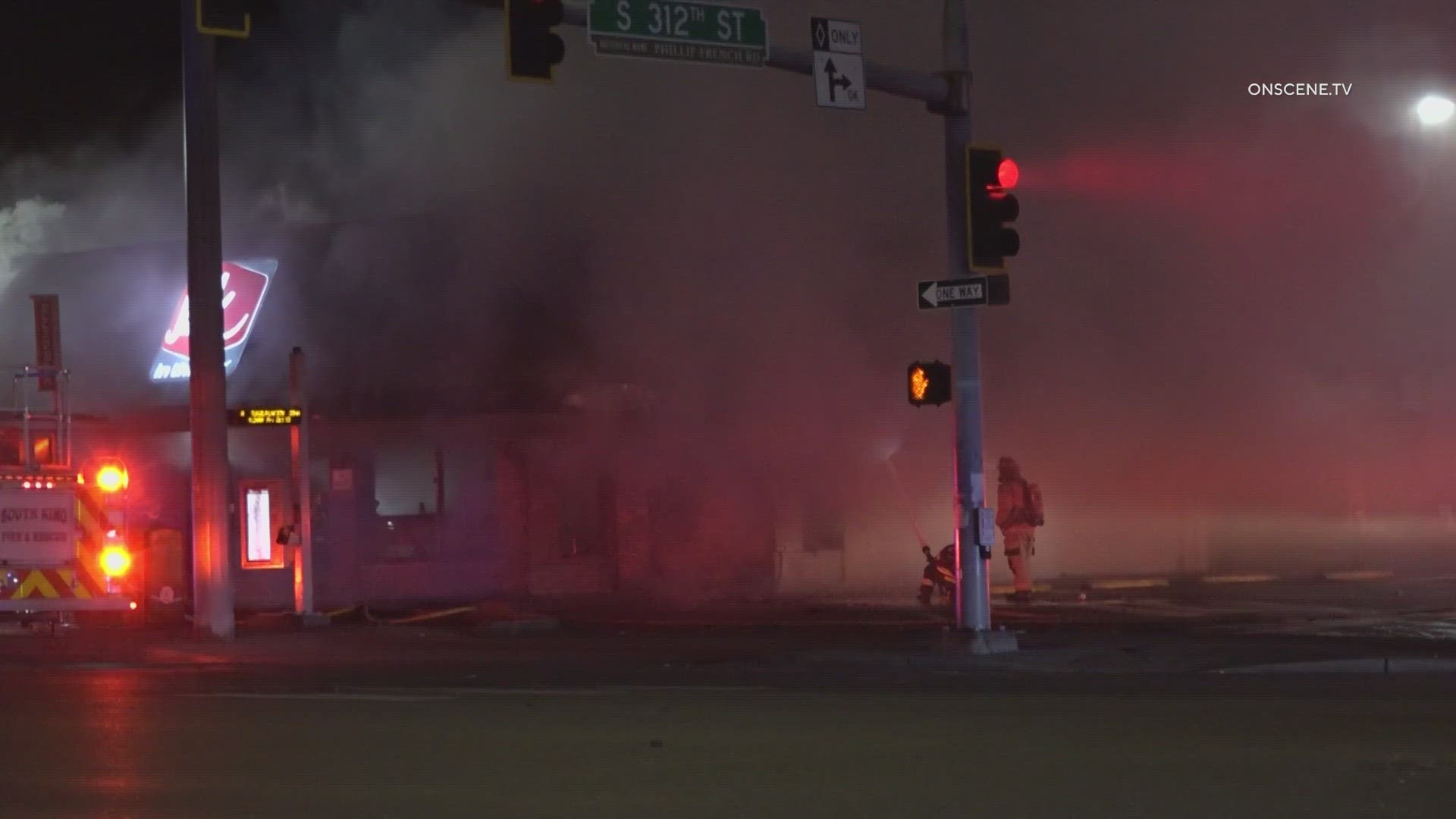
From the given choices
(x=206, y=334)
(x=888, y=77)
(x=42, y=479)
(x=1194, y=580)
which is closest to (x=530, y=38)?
(x=888, y=77)

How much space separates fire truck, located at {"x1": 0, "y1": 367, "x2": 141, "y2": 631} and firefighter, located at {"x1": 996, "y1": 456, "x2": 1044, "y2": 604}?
8.39m

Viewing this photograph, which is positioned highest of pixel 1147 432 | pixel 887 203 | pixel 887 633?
pixel 887 203

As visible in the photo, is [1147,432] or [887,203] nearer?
[887,203]

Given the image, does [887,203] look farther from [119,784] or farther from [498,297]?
[119,784]

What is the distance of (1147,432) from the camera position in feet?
74.4

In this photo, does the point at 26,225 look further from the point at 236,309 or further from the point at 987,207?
the point at 987,207

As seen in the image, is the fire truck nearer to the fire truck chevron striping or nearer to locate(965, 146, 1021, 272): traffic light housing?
the fire truck chevron striping

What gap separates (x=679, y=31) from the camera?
11641 mm

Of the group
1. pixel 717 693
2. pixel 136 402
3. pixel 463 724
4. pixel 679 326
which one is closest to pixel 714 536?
pixel 679 326

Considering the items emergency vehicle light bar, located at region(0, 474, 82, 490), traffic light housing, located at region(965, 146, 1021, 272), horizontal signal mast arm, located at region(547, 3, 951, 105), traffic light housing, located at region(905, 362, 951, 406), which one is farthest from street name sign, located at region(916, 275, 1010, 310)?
emergency vehicle light bar, located at region(0, 474, 82, 490)

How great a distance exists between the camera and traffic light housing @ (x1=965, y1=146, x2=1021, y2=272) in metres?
12.6

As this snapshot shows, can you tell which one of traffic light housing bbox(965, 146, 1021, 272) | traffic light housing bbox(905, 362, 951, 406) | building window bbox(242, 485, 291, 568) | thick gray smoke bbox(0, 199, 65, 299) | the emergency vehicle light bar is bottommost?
building window bbox(242, 485, 291, 568)

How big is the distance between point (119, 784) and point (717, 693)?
12.6 feet

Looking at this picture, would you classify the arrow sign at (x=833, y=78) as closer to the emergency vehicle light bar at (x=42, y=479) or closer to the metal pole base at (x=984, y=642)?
the metal pole base at (x=984, y=642)
